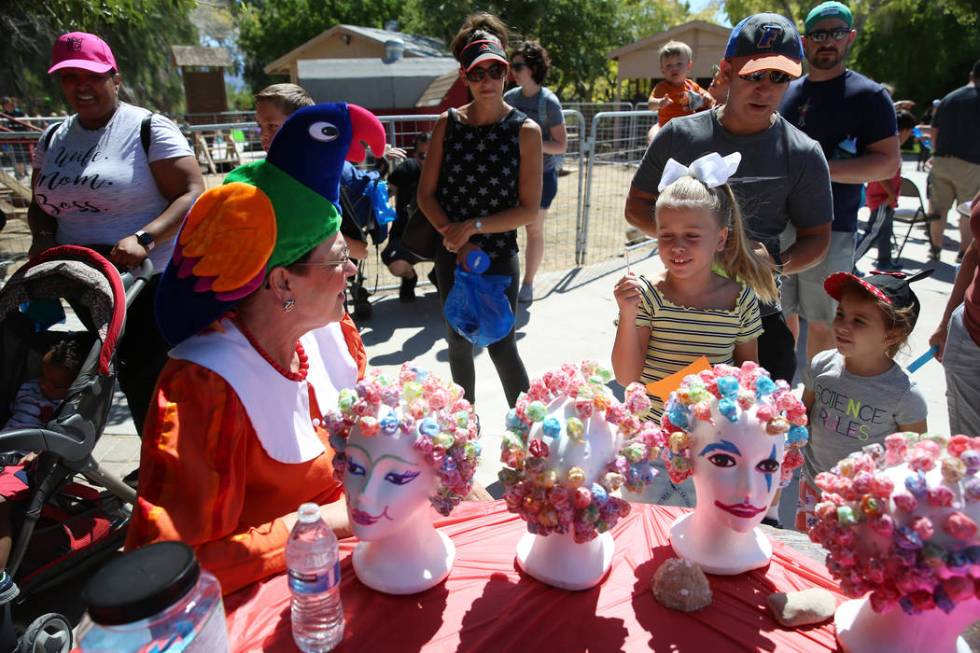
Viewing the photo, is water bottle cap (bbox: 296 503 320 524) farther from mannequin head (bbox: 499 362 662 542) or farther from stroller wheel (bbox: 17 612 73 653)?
stroller wheel (bbox: 17 612 73 653)

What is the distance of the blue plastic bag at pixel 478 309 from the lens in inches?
119

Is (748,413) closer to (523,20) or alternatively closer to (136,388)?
(136,388)

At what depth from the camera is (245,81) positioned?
4469 centimetres

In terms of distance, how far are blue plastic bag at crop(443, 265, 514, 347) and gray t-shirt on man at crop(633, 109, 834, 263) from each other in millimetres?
992

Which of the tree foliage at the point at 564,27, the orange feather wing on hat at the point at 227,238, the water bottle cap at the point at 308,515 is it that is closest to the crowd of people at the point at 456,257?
the orange feather wing on hat at the point at 227,238

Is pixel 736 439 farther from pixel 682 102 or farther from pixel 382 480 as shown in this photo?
pixel 682 102

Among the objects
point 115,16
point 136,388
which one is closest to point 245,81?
point 115,16

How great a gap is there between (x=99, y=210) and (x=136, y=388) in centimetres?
82

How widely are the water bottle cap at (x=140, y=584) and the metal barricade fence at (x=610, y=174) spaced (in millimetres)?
6021

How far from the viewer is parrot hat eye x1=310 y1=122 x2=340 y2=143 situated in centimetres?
151

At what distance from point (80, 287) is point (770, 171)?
2589 millimetres

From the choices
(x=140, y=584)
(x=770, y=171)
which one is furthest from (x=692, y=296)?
(x=140, y=584)

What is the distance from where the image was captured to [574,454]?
50.6 inches

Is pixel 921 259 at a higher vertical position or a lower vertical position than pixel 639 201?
lower
